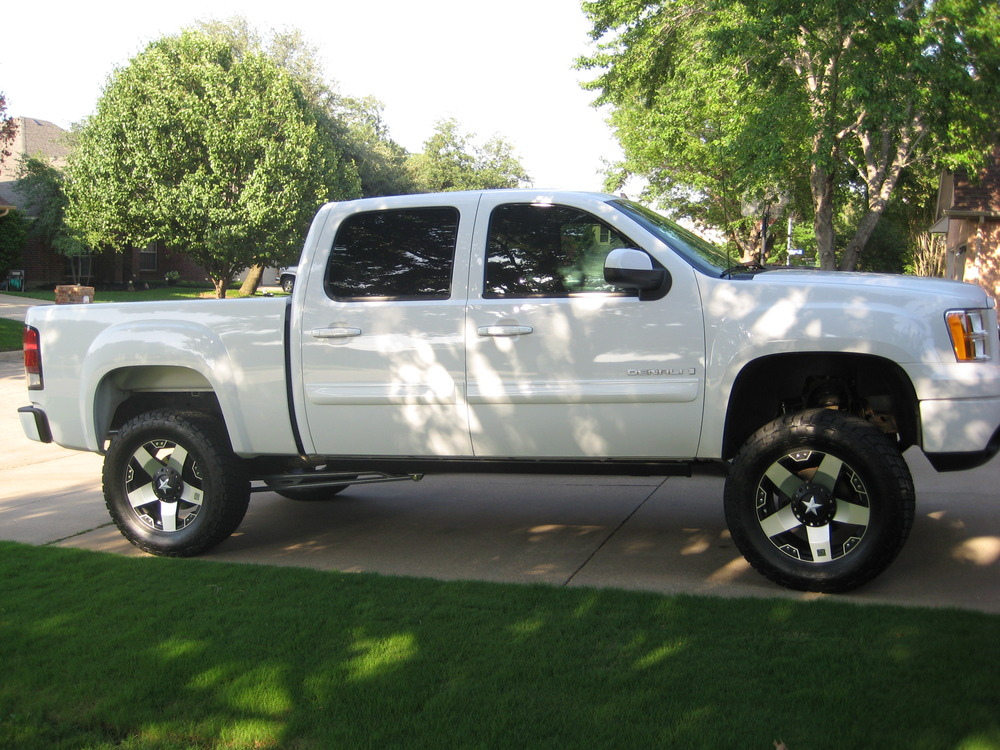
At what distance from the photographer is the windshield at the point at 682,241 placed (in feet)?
17.2

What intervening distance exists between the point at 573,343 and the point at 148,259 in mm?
44377

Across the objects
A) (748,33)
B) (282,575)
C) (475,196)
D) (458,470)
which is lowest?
(282,575)

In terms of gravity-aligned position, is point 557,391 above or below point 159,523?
above

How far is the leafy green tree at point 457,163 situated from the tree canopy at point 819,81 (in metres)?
47.6

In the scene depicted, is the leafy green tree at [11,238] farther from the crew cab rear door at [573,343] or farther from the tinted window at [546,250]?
the crew cab rear door at [573,343]

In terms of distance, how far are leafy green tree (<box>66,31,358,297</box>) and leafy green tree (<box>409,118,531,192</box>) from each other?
35269 millimetres

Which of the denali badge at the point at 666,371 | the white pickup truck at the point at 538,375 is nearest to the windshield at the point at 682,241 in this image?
the white pickup truck at the point at 538,375

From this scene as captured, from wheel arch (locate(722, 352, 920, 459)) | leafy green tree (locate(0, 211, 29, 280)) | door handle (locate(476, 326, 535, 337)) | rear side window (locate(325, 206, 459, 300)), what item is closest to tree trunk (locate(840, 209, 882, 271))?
wheel arch (locate(722, 352, 920, 459))

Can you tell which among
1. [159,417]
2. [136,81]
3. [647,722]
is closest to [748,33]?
[159,417]

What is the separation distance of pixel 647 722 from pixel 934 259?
1236 inches

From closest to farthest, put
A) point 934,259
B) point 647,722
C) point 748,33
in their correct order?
1. point 647,722
2. point 748,33
3. point 934,259

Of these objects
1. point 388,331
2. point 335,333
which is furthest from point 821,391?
point 335,333

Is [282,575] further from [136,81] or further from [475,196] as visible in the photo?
[136,81]

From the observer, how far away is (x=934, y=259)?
31312 millimetres
